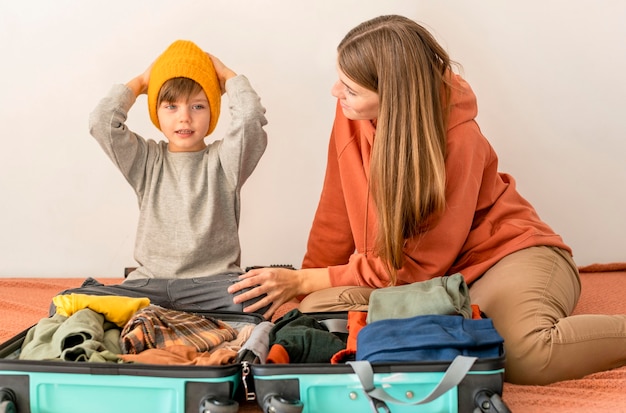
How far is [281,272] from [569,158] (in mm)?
1105

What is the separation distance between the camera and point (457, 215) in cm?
162

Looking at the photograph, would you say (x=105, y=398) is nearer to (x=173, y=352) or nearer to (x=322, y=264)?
(x=173, y=352)

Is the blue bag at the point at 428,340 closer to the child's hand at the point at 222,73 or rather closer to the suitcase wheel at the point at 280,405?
the suitcase wheel at the point at 280,405

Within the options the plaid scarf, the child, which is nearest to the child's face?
the child

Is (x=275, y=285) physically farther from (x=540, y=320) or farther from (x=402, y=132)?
(x=540, y=320)

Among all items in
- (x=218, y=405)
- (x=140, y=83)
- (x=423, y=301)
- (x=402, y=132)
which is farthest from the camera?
(x=140, y=83)

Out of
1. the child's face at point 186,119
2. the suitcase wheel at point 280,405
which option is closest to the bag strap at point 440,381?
the suitcase wheel at point 280,405

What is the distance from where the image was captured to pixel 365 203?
1752 millimetres

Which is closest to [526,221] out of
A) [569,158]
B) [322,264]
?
[322,264]

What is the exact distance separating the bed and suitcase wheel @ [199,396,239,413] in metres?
0.11

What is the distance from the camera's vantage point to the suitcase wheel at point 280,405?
3.92 ft

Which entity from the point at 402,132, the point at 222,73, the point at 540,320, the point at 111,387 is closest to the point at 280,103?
the point at 222,73

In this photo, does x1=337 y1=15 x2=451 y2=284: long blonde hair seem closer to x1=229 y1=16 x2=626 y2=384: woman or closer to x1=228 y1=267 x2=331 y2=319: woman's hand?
x1=229 y1=16 x2=626 y2=384: woman

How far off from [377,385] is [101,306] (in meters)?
0.56
